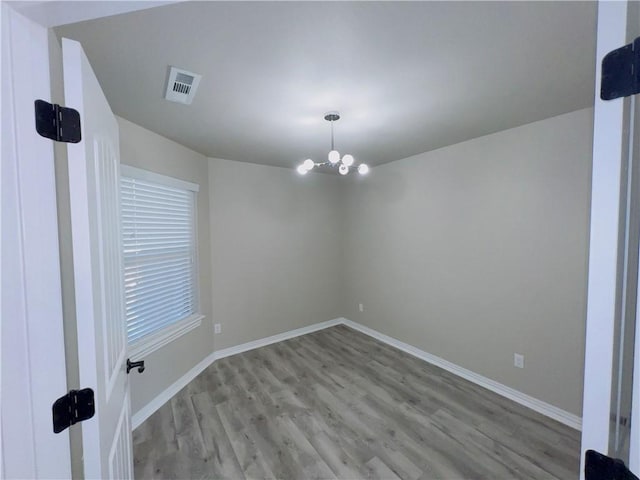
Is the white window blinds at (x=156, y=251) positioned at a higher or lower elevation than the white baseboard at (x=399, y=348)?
higher

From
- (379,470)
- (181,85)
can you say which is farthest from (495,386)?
(181,85)

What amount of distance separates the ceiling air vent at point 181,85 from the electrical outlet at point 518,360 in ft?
10.8

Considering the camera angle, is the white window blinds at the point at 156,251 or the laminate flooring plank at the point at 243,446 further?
the white window blinds at the point at 156,251

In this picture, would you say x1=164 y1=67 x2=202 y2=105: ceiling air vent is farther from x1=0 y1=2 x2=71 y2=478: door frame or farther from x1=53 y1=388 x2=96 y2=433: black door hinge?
x1=53 y1=388 x2=96 y2=433: black door hinge

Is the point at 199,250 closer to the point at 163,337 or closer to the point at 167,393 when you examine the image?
the point at 163,337

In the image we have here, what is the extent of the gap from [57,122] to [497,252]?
302 cm

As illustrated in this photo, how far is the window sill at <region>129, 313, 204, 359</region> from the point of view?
2202 millimetres

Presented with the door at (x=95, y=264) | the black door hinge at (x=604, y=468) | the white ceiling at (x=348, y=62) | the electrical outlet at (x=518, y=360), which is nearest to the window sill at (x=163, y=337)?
the door at (x=95, y=264)

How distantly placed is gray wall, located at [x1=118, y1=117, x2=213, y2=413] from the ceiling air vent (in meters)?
0.70

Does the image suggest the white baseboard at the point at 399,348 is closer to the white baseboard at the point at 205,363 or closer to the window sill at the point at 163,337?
the white baseboard at the point at 205,363

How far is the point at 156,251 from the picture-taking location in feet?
8.10

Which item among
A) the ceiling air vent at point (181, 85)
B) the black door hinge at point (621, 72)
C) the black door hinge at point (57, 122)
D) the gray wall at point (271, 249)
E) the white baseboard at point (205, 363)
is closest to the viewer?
the black door hinge at point (621, 72)

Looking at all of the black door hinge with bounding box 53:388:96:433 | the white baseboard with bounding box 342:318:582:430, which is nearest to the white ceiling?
the black door hinge with bounding box 53:388:96:433

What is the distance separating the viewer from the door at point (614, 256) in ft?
1.77
